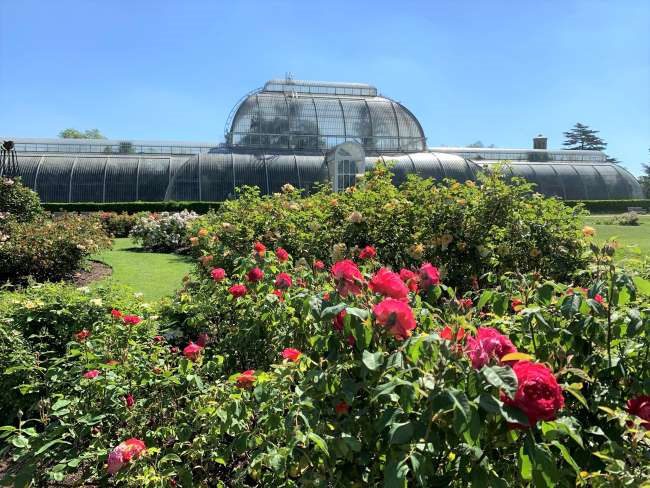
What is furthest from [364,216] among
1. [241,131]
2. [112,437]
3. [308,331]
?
[241,131]

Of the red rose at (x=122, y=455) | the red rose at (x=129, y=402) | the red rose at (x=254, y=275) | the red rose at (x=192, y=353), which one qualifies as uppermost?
the red rose at (x=254, y=275)

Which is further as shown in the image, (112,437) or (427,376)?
(112,437)

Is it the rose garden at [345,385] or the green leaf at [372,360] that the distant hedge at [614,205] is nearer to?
the rose garden at [345,385]

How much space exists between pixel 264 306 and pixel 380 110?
3159 cm

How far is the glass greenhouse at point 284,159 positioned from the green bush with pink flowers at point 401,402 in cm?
2318

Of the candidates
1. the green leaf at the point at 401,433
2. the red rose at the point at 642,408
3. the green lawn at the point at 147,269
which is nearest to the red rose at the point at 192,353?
the green leaf at the point at 401,433

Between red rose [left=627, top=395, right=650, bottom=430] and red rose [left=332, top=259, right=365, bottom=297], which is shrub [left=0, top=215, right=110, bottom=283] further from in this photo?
red rose [left=627, top=395, right=650, bottom=430]

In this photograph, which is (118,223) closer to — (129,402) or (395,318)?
(129,402)

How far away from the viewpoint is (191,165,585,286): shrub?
16.6ft

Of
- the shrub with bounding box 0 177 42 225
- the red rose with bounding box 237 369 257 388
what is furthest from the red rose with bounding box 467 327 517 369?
the shrub with bounding box 0 177 42 225

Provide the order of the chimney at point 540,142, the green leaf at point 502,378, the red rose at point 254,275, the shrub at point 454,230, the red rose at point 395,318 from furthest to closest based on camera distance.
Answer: the chimney at point 540,142 → the shrub at point 454,230 → the red rose at point 254,275 → the red rose at point 395,318 → the green leaf at point 502,378

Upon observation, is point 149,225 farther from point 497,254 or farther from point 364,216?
point 497,254

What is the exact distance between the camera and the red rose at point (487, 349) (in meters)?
1.21

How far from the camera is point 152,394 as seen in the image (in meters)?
2.30
